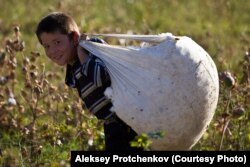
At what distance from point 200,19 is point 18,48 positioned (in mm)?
3854

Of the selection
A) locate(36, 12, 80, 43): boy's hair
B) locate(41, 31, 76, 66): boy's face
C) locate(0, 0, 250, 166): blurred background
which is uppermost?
locate(36, 12, 80, 43): boy's hair

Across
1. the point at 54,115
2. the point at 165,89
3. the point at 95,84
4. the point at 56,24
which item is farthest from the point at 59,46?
the point at 54,115

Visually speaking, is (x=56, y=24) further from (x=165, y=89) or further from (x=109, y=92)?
(x=165, y=89)

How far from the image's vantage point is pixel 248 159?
4.07m

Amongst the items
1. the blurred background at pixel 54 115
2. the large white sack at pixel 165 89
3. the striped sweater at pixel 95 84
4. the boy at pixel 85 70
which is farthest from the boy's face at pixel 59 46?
the blurred background at pixel 54 115

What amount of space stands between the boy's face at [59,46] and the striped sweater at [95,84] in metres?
0.10

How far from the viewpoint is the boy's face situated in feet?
12.9

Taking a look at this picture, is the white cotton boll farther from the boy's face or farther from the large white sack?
the boy's face

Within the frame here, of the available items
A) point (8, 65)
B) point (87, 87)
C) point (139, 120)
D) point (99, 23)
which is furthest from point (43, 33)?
point (99, 23)

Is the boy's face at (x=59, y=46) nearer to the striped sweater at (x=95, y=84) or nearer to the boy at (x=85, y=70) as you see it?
the boy at (x=85, y=70)

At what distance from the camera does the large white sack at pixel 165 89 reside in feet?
12.1

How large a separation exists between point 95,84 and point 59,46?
0.28m

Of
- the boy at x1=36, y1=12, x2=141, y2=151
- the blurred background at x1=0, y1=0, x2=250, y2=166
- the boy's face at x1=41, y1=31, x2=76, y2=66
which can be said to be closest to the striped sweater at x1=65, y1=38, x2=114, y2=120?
the boy at x1=36, y1=12, x2=141, y2=151

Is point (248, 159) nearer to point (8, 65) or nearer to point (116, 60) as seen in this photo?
point (116, 60)
